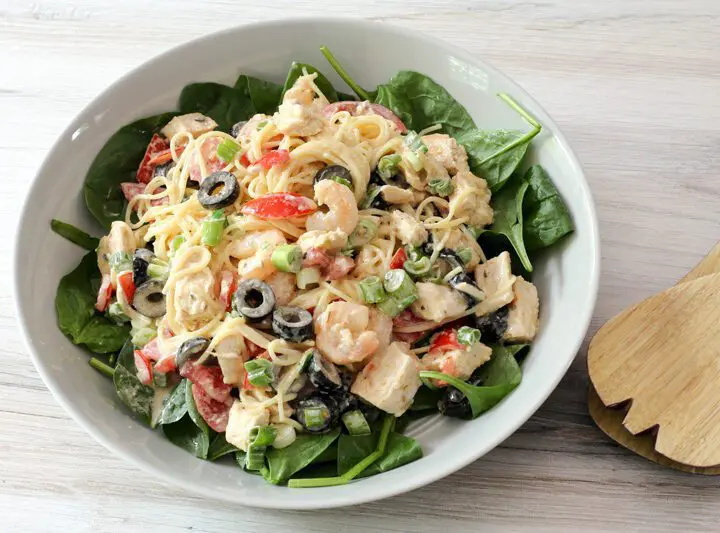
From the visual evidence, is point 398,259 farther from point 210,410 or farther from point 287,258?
point 210,410

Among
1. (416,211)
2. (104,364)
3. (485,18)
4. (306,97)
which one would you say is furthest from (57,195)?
(485,18)

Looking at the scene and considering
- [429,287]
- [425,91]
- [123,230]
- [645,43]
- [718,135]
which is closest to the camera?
[429,287]

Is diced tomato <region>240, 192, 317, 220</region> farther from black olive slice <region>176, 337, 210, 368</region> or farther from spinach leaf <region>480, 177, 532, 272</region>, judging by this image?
spinach leaf <region>480, 177, 532, 272</region>

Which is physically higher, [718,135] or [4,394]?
[718,135]

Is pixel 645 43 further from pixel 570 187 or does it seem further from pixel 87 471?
pixel 87 471

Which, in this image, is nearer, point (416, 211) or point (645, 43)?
point (416, 211)

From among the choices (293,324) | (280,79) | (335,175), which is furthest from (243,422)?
(280,79)

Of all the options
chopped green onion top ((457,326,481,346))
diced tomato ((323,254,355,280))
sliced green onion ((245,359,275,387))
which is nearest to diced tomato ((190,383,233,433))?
sliced green onion ((245,359,275,387))

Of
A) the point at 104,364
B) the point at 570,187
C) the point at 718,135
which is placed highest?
the point at 570,187
